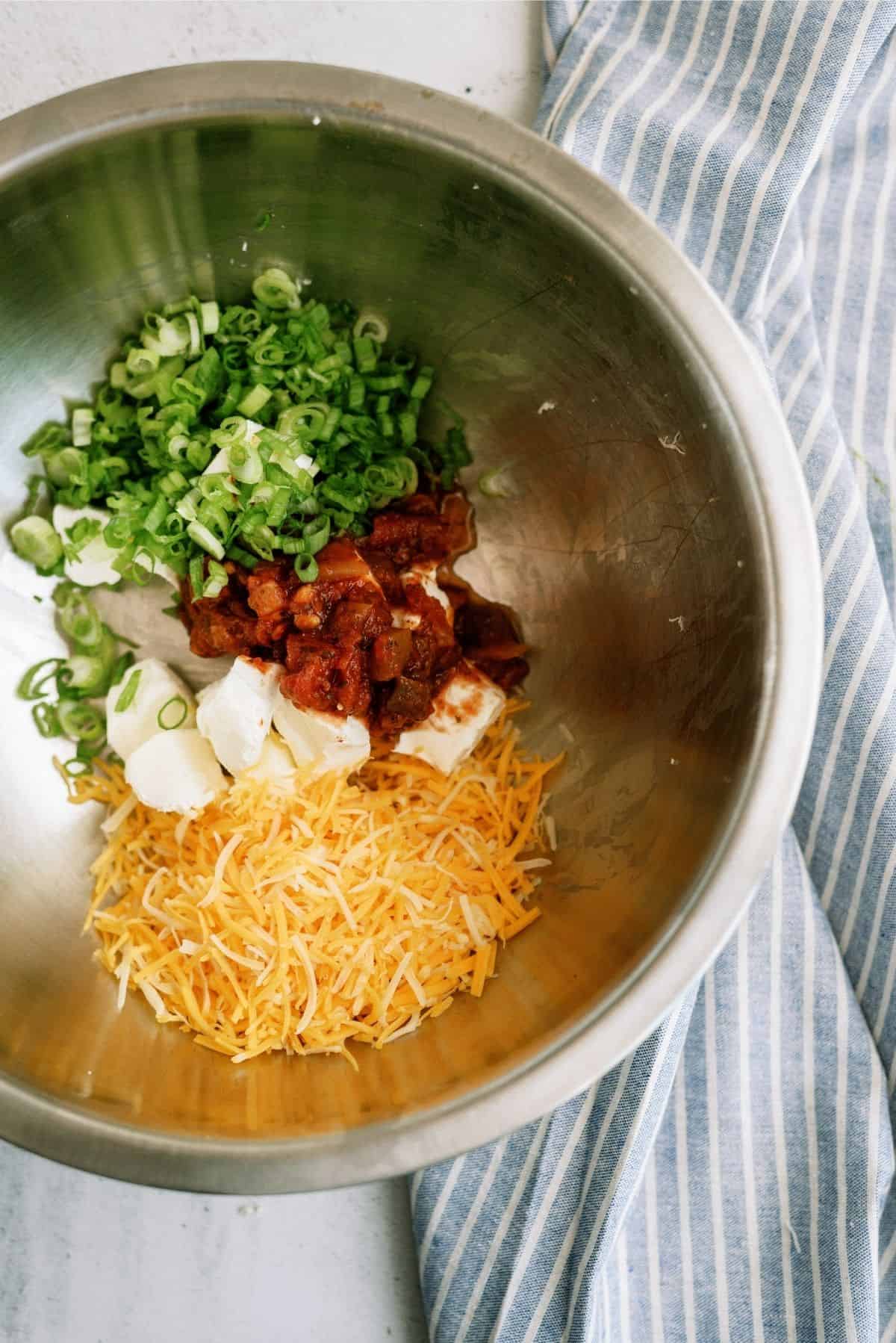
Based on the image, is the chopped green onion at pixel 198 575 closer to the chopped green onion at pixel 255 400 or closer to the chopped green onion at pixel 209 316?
the chopped green onion at pixel 255 400

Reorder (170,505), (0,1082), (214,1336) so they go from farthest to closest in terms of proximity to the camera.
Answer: (214,1336), (170,505), (0,1082)

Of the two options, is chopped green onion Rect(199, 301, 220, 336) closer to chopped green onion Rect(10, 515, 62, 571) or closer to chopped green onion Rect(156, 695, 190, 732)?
chopped green onion Rect(10, 515, 62, 571)

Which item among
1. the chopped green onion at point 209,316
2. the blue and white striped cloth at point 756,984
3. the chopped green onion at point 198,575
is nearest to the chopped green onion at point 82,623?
the chopped green onion at point 198,575

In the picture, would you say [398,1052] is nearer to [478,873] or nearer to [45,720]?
[478,873]

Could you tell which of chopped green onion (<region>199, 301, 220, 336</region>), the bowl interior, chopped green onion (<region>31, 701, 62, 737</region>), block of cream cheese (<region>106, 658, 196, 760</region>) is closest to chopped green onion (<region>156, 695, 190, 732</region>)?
block of cream cheese (<region>106, 658, 196, 760</region>)

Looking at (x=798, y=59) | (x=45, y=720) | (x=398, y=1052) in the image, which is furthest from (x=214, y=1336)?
(x=798, y=59)
